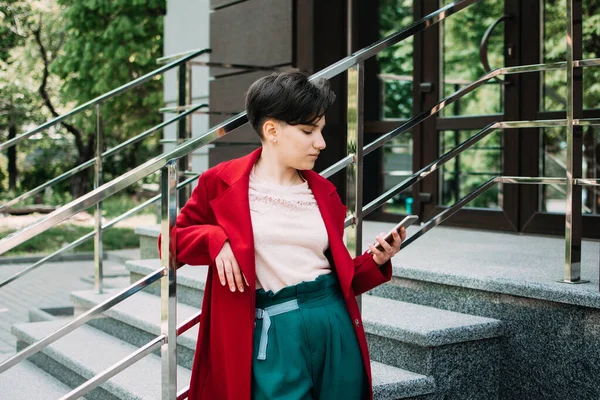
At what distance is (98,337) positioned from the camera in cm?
441

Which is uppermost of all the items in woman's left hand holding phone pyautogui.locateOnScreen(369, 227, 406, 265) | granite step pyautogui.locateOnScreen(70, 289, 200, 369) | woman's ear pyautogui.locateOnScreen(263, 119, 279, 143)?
woman's ear pyautogui.locateOnScreen(263, 119, 279, 143)

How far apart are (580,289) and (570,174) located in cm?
50

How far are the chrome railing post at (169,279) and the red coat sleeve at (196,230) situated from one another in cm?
3

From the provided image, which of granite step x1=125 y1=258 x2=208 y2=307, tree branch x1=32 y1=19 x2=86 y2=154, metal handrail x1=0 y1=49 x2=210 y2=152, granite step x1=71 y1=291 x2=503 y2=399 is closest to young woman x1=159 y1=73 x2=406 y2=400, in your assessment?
granite step x1=71 y1=291 x2=503 y2=399

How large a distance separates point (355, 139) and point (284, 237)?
0.93 metres

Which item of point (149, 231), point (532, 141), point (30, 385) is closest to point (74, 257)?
point (149, 231)

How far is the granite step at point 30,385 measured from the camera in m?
3.79

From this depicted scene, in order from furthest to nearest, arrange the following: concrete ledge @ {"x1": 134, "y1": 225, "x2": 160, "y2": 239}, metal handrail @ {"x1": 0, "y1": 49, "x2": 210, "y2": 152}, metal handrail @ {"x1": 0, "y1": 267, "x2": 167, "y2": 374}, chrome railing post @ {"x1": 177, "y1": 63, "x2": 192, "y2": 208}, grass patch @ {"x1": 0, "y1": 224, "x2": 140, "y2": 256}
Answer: grass patch @ {"x1": 0, "y1": 224, "x2": 140, "y2": 256}
concrete ledge @ {"x1": 134, "y1": 225, "x2": 160, "y2": 239}
chrome railing post @ {"x1": 177, "y1": 63, "x2": 192, "y2": 208}
metal handrail @ {"x1": 0, "y1": 49, "x2": 210, "y2": 152}
metal handrail @ {"x1": 0, "y1": 267, "x2": 167, "y2": 374}

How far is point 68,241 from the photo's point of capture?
14117 millimetres

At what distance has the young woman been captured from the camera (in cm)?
207

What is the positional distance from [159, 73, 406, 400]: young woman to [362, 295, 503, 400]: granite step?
93 cm

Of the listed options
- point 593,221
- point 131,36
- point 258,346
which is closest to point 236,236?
point 258,346

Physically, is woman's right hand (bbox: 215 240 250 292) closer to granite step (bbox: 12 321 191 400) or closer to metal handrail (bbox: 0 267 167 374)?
metal handrail (bbox: 0 267 167 374)

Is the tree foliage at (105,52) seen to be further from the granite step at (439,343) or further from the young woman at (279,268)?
the young woman at (279,268)
